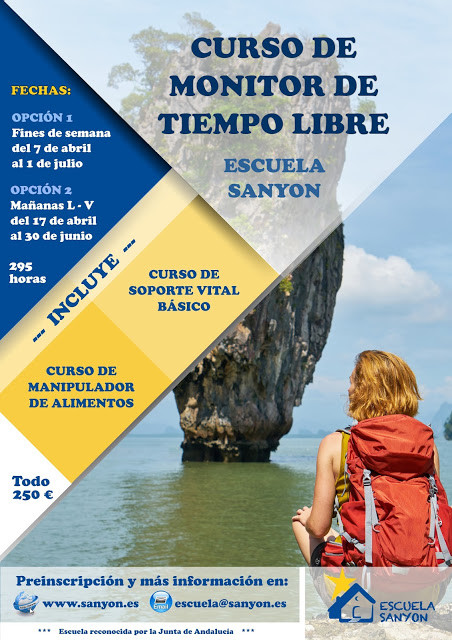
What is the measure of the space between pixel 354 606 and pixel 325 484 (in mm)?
554

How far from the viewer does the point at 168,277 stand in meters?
4.65

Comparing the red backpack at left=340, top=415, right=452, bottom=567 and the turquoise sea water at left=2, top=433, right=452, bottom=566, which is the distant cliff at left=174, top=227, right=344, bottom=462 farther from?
the red backpack at left=340, top=415, right=452, bottom=567

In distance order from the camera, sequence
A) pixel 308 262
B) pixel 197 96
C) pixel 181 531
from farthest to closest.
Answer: pixel 308 262 < pixel 181 531 < pixel 197 96

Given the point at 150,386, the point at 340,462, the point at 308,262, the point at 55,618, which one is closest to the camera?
the point at 340,462

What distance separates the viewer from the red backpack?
9.40 feet

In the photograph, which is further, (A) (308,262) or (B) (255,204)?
(A) (308,262)

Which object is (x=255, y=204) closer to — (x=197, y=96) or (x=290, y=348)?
(x=197, y=96)

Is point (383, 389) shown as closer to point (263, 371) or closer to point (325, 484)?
point (325, 484)

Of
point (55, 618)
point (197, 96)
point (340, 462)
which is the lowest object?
point (55, 618)

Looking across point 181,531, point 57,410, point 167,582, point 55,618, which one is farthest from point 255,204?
point 181,531

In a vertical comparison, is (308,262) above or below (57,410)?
above

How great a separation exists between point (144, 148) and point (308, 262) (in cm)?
3003

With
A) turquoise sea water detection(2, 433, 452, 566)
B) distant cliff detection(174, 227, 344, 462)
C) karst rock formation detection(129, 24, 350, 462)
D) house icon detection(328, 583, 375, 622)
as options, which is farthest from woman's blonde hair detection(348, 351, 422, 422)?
distant cliff detection(174, 227, 344, 462)

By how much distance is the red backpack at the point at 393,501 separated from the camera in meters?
2.87
